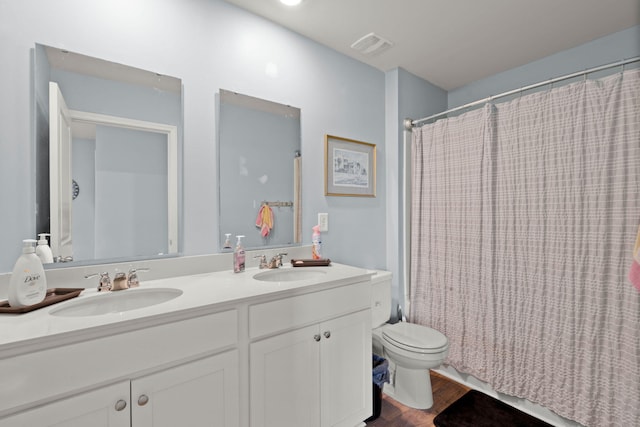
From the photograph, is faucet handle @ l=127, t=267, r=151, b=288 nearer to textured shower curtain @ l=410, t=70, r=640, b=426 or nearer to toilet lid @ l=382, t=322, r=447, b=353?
toilet lid @ l=382, t=322, r=447, b=353

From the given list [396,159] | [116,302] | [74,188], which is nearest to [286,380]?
[116,302]

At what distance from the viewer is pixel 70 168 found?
1201 mm

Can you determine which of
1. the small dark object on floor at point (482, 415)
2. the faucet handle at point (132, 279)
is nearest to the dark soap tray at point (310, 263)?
the faucet handle at point (132, 279)

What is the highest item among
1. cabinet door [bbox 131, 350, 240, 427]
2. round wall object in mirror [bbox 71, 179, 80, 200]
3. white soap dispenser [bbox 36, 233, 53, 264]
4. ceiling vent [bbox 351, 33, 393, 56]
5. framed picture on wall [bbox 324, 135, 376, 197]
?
ceiling vent [bbox 351, 33, 393, 56]

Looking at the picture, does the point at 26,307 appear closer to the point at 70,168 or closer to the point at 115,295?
the point at 115,295

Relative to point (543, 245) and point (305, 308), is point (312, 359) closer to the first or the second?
point (305, 308)

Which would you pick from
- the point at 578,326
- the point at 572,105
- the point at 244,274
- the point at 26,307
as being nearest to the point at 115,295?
the point at 26,307

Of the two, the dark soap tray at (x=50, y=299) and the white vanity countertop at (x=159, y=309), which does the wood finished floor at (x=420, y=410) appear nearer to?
the white vanity countertop at (x=159, y=309)

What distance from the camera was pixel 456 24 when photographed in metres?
1.80

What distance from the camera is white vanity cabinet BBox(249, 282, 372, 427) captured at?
116cm

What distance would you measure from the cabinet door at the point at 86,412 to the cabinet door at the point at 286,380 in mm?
421

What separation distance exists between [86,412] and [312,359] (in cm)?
81

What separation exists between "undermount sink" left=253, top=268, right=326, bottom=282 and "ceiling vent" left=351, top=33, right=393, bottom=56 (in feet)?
5.07

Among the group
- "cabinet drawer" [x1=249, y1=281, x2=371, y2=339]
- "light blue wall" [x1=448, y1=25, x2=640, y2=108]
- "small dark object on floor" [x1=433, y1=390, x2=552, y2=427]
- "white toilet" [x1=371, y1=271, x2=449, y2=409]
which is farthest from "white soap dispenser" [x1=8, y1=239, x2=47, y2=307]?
"light blue wall" [x1=448, y1=25, x2=640, y2=108]
